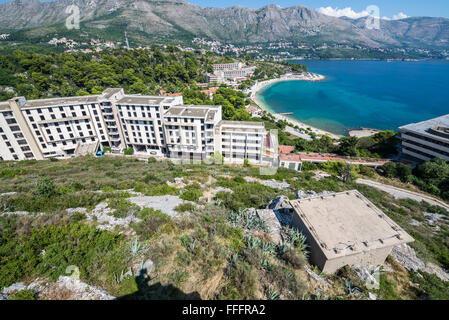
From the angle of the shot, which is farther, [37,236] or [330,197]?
[330,197]

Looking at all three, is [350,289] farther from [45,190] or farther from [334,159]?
[334,159]

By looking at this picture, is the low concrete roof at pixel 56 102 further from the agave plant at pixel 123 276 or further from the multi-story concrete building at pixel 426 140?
the multi-story concrete building at pixel 426 140
